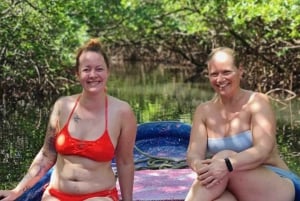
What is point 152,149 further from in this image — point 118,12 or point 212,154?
point 118,12

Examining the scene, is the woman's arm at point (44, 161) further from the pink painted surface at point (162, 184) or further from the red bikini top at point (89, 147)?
the pink painted surface at point (162, 184)

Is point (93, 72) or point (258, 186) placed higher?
point (93, 72)

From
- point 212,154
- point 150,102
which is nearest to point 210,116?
point 212,154

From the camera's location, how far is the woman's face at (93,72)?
2.88 m

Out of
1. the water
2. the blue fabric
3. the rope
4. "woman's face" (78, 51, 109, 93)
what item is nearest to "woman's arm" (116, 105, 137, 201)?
"woman's face" (78, 51, 109, 93)

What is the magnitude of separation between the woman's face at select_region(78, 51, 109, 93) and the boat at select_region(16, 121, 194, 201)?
82 cm

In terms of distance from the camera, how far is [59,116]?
2959 millimetres

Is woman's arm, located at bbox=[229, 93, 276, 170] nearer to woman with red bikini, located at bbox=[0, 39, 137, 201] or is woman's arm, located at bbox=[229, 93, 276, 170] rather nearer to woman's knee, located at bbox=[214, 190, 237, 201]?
woman's knee, located at bbox=[214, 190, 237, 201]

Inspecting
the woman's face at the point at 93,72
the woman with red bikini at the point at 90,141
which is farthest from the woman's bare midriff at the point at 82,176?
the woman's face at the point at 93,72

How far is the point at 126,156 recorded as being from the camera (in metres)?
2.96

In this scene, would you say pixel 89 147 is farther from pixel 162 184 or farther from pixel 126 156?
pixel 162 184

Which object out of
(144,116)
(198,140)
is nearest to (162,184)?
(198,140)

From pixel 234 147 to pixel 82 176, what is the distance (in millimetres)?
681

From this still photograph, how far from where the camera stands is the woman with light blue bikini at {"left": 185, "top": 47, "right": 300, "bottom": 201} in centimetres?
283
